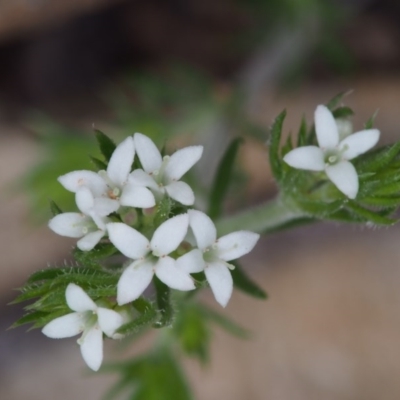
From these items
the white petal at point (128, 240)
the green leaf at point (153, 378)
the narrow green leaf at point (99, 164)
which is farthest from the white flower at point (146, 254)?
the green leaf at point (153, 378)

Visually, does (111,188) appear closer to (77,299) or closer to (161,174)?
(161,174)

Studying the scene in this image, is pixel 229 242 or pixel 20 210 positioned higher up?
pixel 20 210

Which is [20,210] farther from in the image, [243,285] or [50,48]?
[243,285]

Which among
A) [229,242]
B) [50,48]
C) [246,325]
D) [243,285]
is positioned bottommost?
[246,325]

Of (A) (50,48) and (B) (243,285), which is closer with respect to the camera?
(B) (243,285)

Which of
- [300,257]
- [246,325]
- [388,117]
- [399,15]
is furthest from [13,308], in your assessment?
[399,15]

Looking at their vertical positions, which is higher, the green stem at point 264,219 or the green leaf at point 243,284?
the green stem at point 264,219

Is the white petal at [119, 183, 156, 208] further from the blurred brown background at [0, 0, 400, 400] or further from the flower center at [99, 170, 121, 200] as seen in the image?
the blurred brown background at [0, 0, 400, 400]

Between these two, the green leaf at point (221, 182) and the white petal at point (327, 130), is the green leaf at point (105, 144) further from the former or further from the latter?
the green leaf at point (221, 182)
